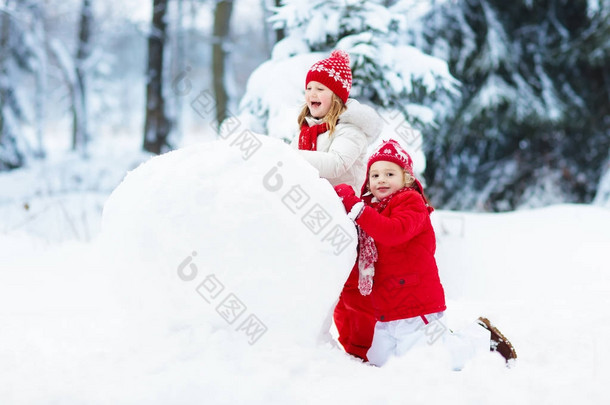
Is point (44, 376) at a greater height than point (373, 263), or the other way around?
point (373, 263)

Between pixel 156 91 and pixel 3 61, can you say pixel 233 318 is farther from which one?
pixel 3 61

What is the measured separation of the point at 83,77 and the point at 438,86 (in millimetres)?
12087

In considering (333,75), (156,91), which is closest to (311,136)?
(333,75)

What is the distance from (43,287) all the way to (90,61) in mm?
12003

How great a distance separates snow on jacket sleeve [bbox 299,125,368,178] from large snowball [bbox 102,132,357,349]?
1.55ft

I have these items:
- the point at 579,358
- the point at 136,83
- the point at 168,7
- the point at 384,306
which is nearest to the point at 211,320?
the point at 384,306

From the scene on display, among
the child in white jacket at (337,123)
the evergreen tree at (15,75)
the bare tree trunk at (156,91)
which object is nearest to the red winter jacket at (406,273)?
the child in white jacket at (337,123)

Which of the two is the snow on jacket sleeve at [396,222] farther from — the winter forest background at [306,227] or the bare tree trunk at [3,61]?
the bare tree trunk at [3,61]

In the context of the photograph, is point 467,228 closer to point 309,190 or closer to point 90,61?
point 309,190

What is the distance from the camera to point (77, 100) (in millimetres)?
13945

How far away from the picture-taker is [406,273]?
103 inches

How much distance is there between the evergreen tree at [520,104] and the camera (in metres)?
7.48

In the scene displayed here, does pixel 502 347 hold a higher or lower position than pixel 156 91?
higher

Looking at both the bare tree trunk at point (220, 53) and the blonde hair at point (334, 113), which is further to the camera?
the bare tree trunk at point (220, 53)
